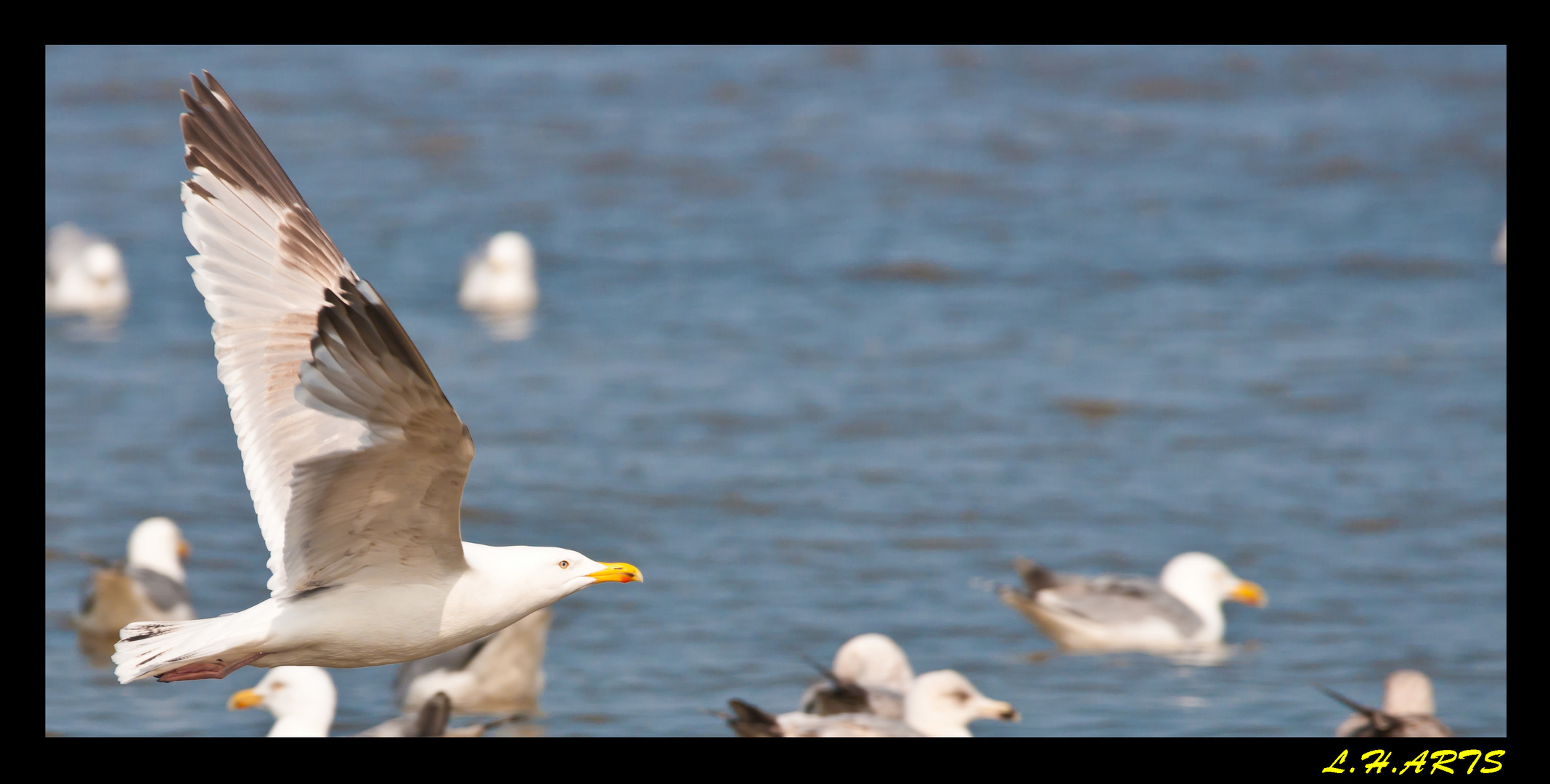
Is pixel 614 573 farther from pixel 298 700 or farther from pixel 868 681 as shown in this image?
pixel 868 681

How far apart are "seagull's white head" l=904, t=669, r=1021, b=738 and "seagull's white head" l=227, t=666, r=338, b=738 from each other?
2.20m

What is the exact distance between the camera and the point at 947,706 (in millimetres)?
6508

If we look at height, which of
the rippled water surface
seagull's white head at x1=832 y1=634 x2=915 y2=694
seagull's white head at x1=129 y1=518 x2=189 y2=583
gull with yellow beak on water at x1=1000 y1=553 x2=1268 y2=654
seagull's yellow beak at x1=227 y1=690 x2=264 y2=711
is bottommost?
seagull's yellow beak at x1=227 y1=690 x2=264 y2=711

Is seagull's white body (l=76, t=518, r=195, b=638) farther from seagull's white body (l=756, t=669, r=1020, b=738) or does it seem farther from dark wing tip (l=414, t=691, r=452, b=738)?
seagull's white body (l=756, t=669, r=1020, b=738)

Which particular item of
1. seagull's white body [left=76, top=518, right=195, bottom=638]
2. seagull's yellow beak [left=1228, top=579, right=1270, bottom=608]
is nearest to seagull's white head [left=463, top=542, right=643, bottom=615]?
seagull's white body [left=76, top=518, right=195, bottom=638]

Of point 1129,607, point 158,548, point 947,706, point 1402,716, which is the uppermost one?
point 158,548

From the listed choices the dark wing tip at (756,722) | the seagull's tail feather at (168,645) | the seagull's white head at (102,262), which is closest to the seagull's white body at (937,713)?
the dark wing tip at (756,722)

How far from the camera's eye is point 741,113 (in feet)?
61.6

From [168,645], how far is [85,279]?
9947 mm

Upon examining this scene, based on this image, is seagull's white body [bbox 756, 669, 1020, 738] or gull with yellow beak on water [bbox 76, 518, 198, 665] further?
gull with yellow beak on water [bbox 76, 518, 198, 665]

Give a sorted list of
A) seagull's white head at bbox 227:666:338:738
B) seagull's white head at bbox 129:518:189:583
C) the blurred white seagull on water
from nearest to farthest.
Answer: seagull's white head at bbox 227:666:338:738, seagull's white head at bbox 129:518:189:583, the blurred white seagull on water

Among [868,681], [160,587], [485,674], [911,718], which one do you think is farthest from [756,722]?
[160,587]

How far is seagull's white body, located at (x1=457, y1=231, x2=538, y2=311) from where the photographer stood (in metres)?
13.5

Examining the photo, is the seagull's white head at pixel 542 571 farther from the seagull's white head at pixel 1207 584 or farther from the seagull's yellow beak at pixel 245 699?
the seagull's white head at pixel 1207 584
